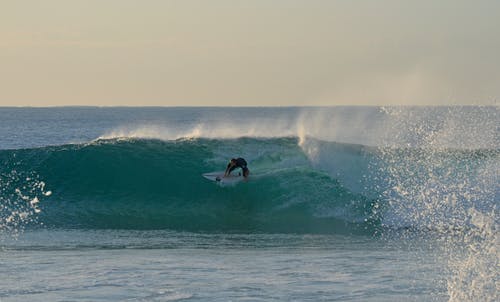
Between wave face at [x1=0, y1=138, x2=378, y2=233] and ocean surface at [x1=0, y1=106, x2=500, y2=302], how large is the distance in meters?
0.06

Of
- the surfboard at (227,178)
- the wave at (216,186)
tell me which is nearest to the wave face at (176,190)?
the wave at (216,186)

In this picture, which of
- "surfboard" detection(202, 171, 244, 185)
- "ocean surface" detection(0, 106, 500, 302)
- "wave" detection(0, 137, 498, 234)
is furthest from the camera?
"surfboard" detection(202, 171, 244, 185)

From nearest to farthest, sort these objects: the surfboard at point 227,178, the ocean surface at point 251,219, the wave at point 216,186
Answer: the ocean surface at point 251,219
the wave at point 216,186
the surfboard at point 227,178

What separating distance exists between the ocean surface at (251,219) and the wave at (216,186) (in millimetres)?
67

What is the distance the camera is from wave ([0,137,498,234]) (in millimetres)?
21594

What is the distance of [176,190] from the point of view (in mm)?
24953

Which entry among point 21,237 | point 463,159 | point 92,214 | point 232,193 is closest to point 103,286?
point 21,237

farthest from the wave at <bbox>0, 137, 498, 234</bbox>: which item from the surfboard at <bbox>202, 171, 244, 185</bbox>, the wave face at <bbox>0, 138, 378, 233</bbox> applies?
the surfboard at <bbox>202, 171, 244, 185</bbox>

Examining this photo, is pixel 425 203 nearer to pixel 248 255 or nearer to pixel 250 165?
pixel 250 165

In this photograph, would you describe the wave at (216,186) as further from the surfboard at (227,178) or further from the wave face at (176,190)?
the surfboard at (227,178)

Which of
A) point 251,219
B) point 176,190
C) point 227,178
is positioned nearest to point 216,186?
point 227,178

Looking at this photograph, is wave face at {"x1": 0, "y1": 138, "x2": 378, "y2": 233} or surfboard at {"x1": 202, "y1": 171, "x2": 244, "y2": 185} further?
surfboard at {"x1": 202, "y1": 171, "x2": 244, "y2": 185}

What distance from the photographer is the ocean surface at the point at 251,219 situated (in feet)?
41.7

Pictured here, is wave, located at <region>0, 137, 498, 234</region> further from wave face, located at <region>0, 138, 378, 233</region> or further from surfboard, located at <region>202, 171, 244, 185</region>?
surfboard, located at <region>202, 171, 244, 185</region>
